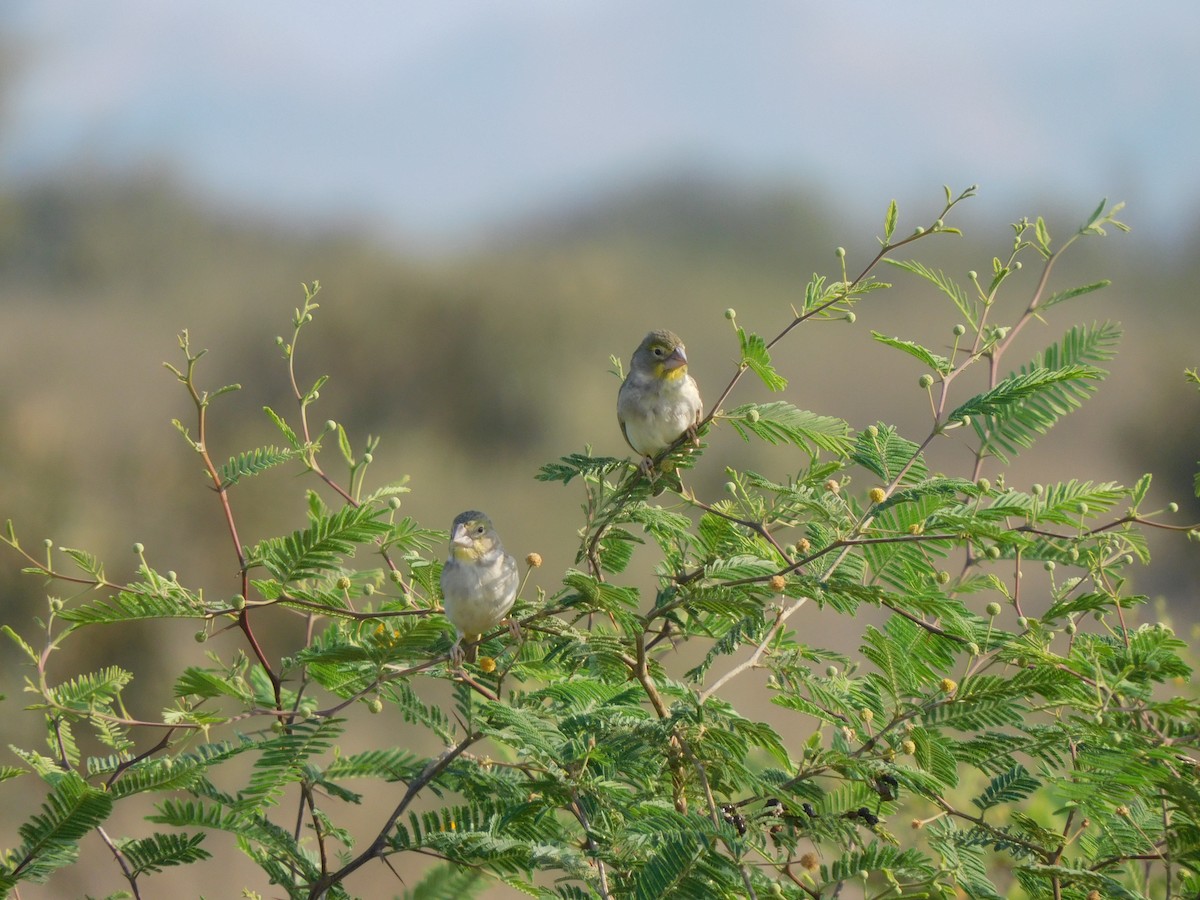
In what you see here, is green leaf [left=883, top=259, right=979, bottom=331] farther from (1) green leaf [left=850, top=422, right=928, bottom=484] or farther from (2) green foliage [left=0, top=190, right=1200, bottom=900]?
(1) green leaf [left=850, top=422, right=928, bottom=484]

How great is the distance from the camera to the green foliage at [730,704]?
115 centimetres

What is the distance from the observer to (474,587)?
1507 mm

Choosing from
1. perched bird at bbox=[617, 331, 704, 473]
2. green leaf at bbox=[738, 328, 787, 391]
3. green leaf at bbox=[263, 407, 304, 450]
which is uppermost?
perched bird at bbox=[617, 331, 704, 473]

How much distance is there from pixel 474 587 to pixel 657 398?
560 millimetres

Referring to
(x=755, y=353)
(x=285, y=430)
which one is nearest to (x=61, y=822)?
(x=285, y=430)

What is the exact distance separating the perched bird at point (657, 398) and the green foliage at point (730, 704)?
0.36 m

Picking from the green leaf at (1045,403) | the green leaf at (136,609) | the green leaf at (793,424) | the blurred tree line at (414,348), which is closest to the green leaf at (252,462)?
the green leaf at (136,609)

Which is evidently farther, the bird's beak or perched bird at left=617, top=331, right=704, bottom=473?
the bird's beak

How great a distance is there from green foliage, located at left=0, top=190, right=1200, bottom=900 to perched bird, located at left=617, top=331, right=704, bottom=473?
36 centimetres

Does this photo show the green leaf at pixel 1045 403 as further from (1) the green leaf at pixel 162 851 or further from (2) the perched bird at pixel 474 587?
(1) the green leaf at pixel 162 851

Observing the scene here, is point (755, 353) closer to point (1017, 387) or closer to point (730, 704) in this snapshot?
point (1017, 387)

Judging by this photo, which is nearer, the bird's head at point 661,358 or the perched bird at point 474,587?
the perched bird at point 474,587

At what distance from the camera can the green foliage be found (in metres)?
1.15

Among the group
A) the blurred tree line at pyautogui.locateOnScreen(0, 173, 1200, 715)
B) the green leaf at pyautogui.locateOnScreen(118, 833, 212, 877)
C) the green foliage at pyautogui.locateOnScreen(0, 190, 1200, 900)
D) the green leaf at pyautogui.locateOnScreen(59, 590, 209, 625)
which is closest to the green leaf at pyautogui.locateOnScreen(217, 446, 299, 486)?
the green foliage at pyautogui.locateOnScreen(0, 190, 1200, 900)
